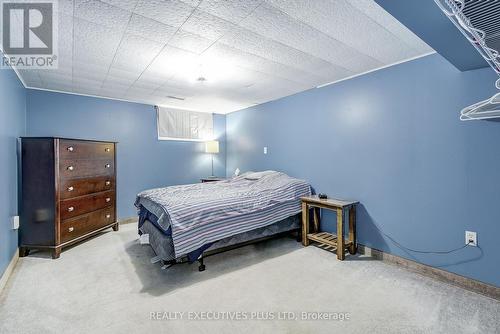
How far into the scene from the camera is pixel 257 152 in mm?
4516

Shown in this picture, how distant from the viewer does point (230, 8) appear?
1.64 m

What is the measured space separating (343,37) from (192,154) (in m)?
3.66

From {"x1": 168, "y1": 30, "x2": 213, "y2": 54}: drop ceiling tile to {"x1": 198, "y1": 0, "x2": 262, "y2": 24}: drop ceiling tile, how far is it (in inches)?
14.5

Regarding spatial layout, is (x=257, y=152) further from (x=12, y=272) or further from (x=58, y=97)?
(x=12, y=272)

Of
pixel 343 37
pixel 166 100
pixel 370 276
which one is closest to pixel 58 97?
pixel 166 100

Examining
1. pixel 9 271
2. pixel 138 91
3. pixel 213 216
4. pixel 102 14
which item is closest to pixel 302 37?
pixel 102 14

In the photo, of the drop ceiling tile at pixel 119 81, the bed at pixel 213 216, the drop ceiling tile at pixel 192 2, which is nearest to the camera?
the drop ceiling tile at pixel 192 2

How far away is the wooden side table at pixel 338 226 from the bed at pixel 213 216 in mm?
186

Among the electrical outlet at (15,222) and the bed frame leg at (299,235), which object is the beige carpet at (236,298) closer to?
the electrical outlet at (15,222)

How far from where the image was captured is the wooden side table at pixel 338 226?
2.68 m

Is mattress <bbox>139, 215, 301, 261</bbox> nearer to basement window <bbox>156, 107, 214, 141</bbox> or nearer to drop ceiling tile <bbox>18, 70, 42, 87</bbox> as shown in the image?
basement window <bbox>156, 107, 214, 141</bbox>

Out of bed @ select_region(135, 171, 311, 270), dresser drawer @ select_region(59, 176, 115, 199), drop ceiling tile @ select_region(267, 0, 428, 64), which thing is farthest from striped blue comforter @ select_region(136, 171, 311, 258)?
drop ceiling tile @ select_region(267, 0, 428, 64)
